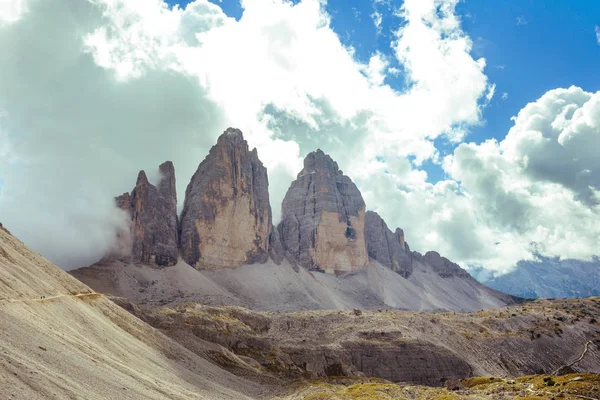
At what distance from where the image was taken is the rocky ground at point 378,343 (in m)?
95.5

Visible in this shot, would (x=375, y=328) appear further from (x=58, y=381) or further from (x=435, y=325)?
(x=58, y=381)

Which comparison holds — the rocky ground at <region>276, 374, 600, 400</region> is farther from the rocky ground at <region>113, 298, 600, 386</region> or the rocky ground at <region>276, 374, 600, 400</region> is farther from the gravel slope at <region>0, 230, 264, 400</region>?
the rocky ground at <region>113, 298, 600, 386</region>

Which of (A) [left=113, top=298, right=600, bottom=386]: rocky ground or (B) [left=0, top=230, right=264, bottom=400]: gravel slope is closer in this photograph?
(B) [left=0, top=230, right=264, bottom=400]: gravel slope

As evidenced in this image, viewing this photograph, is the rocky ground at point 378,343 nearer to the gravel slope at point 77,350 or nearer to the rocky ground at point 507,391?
the gravel slope at point 77,350

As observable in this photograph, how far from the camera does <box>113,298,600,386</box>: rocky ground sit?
95.5 metres

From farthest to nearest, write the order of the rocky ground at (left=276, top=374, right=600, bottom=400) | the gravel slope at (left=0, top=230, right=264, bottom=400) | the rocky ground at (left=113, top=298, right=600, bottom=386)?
the rocky ground at (left=113, top=298, right=600, bottom=386)
the rocky ground at (left=276, top=374, right=600, bottom=400)
the gravel slope at (left=0, top=230, right=264, bottom=400)

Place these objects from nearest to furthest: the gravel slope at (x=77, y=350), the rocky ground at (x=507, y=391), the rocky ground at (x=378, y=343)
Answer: the gravel slope at (x=77, y=350) → the rocky ground at (x=507, y=391) → the rocky ground at (x=378, y=343)

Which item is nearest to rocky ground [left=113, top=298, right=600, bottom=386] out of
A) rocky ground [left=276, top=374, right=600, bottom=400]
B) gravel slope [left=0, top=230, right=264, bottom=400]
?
gravel slope [left=0, top=230, right=264, bottom=400]

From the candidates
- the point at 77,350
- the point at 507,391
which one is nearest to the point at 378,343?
the point at 507,391

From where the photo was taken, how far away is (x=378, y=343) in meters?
106

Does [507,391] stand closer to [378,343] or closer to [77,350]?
[77,350]

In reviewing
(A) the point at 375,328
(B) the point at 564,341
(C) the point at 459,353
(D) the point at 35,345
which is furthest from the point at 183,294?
(D) the point at 35,345

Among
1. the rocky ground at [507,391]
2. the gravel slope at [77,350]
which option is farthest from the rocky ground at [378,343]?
the rocky ground at [507,391]

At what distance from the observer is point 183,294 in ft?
565
